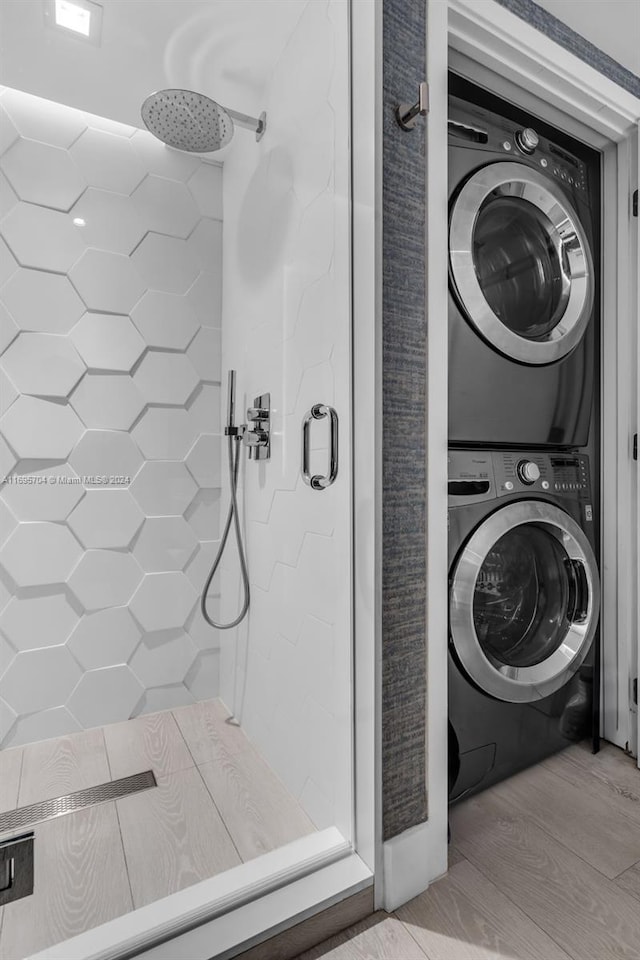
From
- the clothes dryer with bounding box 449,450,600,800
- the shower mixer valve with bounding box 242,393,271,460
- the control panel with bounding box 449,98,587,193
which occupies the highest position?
the control panel with bounding box 449,98,587,193

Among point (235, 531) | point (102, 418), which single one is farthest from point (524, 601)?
point (102, 418)

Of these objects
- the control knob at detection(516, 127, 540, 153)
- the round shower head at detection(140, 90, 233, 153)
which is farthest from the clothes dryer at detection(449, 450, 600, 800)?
the round shower head at detection(140, 90, 233, 153)

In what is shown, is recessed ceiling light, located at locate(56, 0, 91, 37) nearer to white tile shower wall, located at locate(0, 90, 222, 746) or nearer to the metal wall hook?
Result: white tile shower wall, located at locate(0, 90, 222, 746)

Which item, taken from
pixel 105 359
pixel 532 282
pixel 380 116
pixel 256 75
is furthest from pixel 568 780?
pixel 256 75

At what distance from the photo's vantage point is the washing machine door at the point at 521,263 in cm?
127

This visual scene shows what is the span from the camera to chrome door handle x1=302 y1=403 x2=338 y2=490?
1.11 metres

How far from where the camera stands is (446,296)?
3.61 ft

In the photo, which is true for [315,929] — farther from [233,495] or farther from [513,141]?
[513,141]

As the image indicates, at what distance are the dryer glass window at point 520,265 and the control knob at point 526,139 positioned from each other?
0.15 metres

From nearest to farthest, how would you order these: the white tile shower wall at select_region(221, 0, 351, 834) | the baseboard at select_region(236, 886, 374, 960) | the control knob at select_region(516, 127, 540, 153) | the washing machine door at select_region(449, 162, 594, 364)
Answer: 1. the baseboard at select_region(236, 886, 374, 960)
2. the white tile shower wall at select_region(221, 0, 351, 834)
3. the washing machine door at select_region(449, 162, 594, 364)
4. the control knob at select_region(516, 127, 540, 153)

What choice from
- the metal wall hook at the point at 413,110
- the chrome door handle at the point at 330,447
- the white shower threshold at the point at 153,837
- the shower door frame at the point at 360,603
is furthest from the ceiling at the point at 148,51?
the white shower threshold at the point at 153,837

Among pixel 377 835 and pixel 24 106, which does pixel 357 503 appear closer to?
pixel 377 835

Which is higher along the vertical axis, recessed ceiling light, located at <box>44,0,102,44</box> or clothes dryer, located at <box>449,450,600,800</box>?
recessed ceiling light, located at <box>44,0,102,44</box>

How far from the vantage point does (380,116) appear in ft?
3.34
